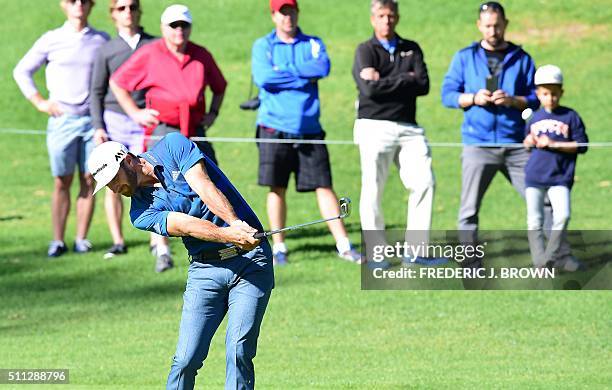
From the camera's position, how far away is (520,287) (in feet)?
40.9

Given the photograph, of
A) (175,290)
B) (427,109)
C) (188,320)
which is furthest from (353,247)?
(427,109)

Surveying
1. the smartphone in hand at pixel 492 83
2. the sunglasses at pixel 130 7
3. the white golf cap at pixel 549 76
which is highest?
the sunglasses at pixel 130 7

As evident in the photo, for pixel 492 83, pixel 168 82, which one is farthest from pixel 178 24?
pixel 492 83

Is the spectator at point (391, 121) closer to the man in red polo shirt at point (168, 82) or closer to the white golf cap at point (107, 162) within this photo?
the man in red polo shirt at point (168, 82)

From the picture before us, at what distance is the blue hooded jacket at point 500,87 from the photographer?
12586 millimetres

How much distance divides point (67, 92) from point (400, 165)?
3.57 metres

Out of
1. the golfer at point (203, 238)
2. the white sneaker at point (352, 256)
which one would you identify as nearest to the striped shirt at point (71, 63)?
the white sneaker at point (352, 256)

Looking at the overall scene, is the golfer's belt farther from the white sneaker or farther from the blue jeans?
the white sneaker

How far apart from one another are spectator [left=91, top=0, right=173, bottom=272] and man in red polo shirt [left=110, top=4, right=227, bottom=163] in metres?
0.31

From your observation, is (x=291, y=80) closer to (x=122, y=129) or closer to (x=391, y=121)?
(x=391, y=121)

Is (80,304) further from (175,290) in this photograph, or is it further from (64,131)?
(64,131)

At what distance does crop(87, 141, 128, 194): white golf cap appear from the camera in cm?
744

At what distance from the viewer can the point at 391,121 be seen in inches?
510

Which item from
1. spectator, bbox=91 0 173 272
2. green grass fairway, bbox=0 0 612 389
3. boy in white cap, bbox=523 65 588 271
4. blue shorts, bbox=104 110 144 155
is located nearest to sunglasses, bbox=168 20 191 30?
spectator, bbox=91 0 173 272
